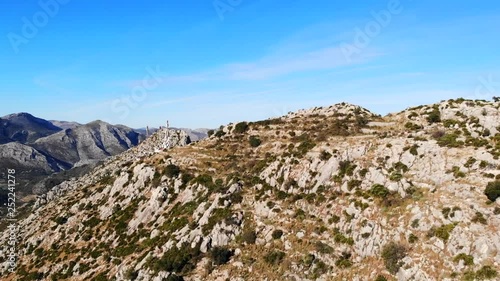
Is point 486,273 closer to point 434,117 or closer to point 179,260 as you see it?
point 179,260

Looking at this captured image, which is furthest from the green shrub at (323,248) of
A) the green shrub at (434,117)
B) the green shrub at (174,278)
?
the green shrub at (434,117)

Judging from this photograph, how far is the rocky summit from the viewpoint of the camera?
152 ft

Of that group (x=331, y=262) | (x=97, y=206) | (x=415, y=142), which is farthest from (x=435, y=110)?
(x=97, y=206)

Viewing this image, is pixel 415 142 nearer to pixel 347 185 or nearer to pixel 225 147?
pixel 347 185

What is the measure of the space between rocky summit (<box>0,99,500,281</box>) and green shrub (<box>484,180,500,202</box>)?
16cm

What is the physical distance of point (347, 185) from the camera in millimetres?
60688

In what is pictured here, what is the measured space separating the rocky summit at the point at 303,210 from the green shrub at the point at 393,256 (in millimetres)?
162

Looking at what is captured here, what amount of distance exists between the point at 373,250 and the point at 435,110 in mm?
50647

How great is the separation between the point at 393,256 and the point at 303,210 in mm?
17837

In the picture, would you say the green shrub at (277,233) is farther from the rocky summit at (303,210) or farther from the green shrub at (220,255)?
the green shrub at (220,255)

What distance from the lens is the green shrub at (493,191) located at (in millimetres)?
46031

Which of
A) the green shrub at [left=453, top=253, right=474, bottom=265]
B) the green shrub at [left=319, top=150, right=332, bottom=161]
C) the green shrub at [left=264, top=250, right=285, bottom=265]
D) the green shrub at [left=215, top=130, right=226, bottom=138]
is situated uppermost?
the green shrub at [left=215, top=130, right=226, bottom=138]

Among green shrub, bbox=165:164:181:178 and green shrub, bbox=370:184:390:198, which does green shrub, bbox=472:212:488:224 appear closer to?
green shrub, bbox=370:184:390:198

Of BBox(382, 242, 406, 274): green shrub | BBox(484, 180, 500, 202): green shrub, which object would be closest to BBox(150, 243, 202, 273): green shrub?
BBox(382, 242, 406, 274): green shrub
